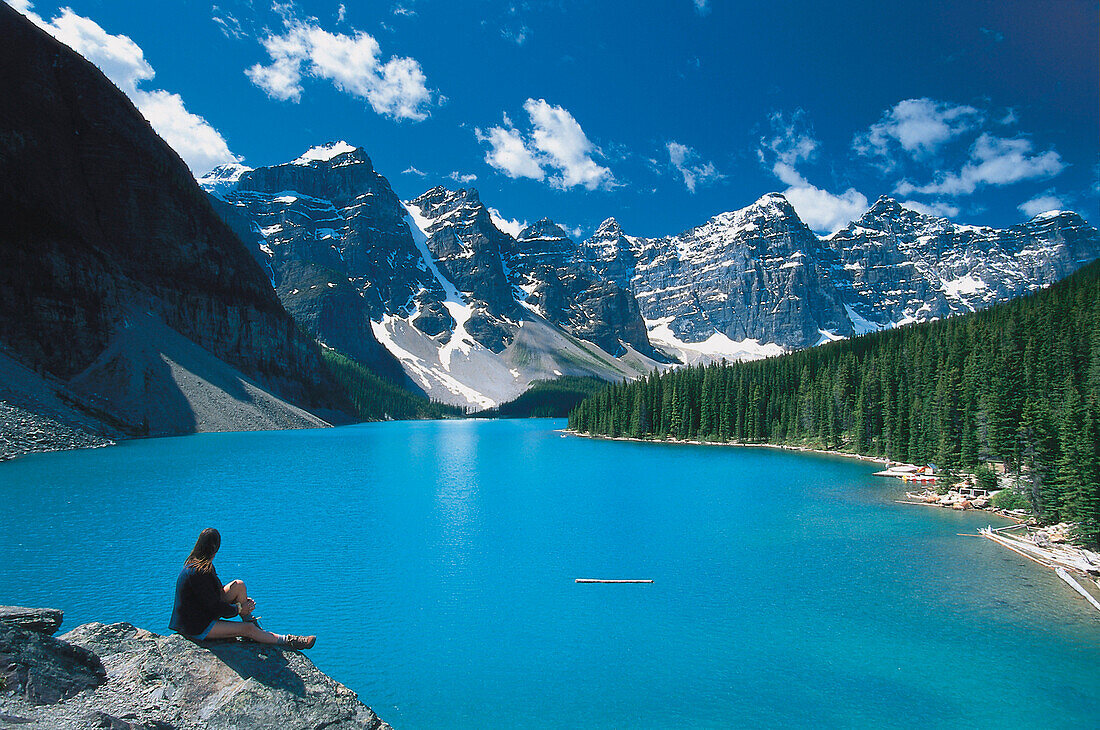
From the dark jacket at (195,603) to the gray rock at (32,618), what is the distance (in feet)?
6.25

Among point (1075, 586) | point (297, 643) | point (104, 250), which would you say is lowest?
point (1075, 586)

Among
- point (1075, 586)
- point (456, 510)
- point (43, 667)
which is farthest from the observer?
point (456, 510)

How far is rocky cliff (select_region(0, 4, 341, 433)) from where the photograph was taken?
279ft

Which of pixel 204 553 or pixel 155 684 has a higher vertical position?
pixel 204 553

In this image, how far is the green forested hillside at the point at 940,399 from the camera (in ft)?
106

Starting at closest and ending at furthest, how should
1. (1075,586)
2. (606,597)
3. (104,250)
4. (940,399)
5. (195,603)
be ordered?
1. (195,603)
2. (606,597)
3. (1075,586)
4. (940,399)
5. (104,250)

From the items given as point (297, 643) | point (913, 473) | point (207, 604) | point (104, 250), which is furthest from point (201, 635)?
point (104, 250)

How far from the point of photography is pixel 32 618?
982 centimetres

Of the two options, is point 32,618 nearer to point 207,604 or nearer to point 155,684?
point 155,684

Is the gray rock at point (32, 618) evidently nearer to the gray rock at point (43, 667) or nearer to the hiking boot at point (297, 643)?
the gray rock at point (43, 667)

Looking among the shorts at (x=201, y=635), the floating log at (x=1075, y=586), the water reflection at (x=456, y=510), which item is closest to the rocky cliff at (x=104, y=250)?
the water reflection at (x=456, y=510)

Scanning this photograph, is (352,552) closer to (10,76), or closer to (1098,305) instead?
(1098,305)

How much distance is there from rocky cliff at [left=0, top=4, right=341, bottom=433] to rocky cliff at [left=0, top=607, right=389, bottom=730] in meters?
90.6

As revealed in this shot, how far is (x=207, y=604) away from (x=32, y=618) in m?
2.90
